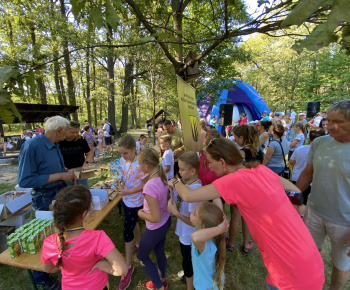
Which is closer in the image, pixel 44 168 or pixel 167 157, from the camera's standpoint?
pixel 44 168

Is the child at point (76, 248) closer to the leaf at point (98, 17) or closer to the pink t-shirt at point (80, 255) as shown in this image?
the pink t-shirt at point (80, 255)

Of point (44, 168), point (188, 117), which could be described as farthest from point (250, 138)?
point (44, 168)

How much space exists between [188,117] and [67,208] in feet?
5.02

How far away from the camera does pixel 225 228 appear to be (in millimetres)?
1484

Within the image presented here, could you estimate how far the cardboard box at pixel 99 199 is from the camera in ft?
7.93

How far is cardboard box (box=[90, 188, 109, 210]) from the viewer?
242 centimetres

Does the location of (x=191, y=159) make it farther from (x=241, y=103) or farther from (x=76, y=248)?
(x=241, y=103)

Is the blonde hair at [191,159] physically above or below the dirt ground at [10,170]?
above

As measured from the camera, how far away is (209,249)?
1.46 meters

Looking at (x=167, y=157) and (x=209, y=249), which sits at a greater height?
(x=167, y=157)

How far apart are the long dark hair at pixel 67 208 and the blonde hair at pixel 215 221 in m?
0.91

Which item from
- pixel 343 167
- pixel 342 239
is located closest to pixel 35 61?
pixel 343 167

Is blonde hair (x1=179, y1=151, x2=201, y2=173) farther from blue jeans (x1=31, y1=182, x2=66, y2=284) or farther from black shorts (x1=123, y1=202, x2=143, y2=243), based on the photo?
blue jeans (x1=31, y1=182, x2=66, y2=284)

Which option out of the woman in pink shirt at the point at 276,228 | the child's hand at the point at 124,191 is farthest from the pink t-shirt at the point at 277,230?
the child's hand at the point at 124,191
